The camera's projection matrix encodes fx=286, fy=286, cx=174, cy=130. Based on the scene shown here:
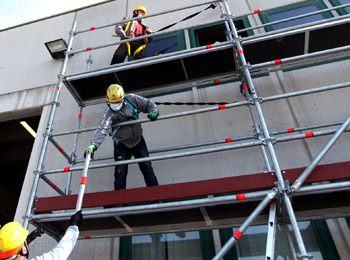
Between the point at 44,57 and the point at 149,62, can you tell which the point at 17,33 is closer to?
the point at 44,57

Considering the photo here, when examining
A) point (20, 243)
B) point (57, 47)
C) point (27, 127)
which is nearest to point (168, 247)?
point (20, 243)

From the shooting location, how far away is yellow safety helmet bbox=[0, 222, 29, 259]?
2.77 m

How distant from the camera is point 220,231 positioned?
440 cm

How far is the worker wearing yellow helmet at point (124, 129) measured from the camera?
4191 millimetres

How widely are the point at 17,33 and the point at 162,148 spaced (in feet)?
21.8

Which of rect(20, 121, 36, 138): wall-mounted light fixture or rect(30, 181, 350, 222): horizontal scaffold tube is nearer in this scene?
rect(30, 181, 350, 222): horizontal scaffold tube

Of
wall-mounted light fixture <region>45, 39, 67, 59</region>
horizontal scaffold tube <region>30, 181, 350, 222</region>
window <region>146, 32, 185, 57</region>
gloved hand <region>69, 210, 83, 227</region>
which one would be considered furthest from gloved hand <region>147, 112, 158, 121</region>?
wall-mounted light fixture <region>45, 39, 67, 59</region>

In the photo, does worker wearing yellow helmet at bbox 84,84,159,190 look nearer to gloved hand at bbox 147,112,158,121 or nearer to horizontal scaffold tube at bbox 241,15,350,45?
gloved hand at bbox 147,112,158,121

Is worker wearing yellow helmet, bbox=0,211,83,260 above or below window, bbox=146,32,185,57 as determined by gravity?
below

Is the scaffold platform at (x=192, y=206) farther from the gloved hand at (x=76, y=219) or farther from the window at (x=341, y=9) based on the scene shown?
the window at (x=341, y=9)

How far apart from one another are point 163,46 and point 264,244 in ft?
15.9

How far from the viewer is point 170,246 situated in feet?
14.7

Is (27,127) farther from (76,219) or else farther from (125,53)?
(76,219)

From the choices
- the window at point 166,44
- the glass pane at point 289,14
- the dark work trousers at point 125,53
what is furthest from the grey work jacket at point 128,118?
the glass pane at point 289,14
